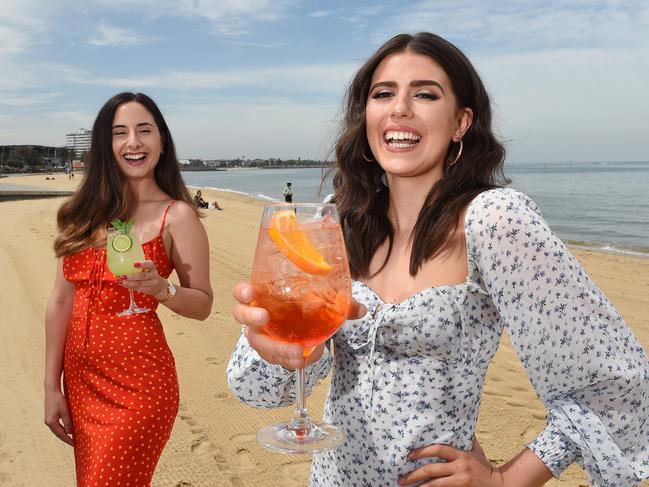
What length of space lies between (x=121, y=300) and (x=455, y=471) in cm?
197

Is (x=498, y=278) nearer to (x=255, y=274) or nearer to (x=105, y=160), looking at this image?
(x=255, y=274)

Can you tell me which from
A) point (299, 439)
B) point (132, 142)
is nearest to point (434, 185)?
point (299, 439)

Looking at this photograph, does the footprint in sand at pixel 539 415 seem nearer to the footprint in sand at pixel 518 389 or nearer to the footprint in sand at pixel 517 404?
the footprint in sand at pixel 517 404

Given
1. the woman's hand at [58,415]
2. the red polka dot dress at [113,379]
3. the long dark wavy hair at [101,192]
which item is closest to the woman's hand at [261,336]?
the red polka dot dress at [113,379]

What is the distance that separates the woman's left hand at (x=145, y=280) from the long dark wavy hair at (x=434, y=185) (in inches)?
40.3

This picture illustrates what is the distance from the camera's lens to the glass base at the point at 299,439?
1271mm

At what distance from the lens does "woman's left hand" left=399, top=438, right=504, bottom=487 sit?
4.58ft

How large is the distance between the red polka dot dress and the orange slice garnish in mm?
1690

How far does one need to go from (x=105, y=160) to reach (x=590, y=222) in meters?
22.3

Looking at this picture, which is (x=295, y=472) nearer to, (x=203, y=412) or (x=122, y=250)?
(x=203, y=412)

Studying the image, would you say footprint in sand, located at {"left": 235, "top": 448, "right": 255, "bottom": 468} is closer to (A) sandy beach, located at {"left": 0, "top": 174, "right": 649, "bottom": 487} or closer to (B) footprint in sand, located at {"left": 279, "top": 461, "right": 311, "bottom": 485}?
(A) sandy beach, located at {"left": 0, "top": 174, "right": 649, "bottom": 487}

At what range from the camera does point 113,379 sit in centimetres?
272

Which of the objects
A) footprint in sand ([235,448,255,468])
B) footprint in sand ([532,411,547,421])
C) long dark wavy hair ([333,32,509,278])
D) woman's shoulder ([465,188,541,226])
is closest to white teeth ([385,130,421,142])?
long dark wavy hair ([333,32,509,278])

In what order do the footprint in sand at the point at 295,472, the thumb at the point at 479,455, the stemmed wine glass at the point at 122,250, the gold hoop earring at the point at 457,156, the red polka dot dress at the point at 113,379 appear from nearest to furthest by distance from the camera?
the thumb at the point at 479,455 → the gold hoop earring at the point at 457,156 → the red polka dot dress at the point at 113,379 → the stemmed wine glass at the point at 122,250 → the footprint in sand at the point at 295,472
